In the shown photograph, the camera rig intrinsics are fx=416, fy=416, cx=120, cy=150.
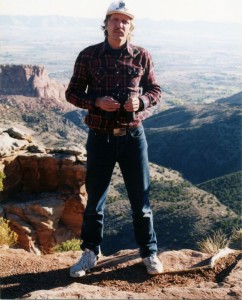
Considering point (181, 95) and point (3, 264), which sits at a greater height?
point (3, 264)

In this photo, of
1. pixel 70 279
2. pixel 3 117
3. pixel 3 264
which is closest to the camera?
pixel 70 279

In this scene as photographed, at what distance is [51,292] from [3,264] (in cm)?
173

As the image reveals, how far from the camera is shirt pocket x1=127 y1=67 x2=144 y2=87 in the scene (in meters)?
4.02

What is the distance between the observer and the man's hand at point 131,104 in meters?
3.81

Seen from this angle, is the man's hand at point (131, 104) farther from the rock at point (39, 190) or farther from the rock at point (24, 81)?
the rock at point (24, 81)

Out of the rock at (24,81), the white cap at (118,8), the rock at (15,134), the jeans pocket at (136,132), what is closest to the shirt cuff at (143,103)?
the jeans pocket at (136,132)

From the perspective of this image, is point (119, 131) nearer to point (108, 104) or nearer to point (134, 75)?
point (108, 104)

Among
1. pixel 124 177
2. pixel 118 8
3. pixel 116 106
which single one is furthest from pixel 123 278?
pixel 118 8

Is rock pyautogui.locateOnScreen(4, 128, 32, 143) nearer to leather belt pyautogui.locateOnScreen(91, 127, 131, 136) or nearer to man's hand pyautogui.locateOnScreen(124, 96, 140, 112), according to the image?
leather belt pyautogui.locateOnScreen(91, 127, 131, 136)

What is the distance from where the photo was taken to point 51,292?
3451mm

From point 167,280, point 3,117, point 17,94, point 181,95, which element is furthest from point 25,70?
point 167,280

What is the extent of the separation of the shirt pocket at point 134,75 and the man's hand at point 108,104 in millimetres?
325

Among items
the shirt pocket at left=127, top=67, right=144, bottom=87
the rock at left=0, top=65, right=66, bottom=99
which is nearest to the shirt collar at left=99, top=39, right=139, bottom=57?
the shirt pocket at left=127, top=67, right=144, bottom=87

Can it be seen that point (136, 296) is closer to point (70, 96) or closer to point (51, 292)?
point (51, 292)
